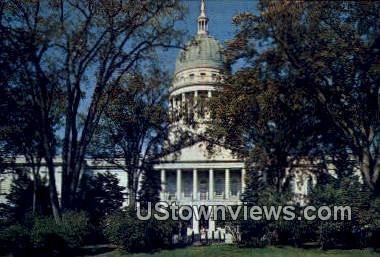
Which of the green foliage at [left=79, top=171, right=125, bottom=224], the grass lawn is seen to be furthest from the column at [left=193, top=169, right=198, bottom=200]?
the grass lawn

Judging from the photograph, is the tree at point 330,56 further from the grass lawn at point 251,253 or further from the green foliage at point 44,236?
the green foliage at point 44,236

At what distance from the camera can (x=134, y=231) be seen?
84.5 feet

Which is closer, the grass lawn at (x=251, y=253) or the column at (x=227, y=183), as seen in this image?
the grass lawn at (x=251, y=253)

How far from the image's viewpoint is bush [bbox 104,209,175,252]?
25734 millimetres

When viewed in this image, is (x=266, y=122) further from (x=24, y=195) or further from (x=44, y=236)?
(x=24, y=195)

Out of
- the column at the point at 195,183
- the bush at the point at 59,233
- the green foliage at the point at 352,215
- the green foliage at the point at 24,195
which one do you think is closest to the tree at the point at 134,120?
the green foliage at the point at 24,195

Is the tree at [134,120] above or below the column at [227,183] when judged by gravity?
above

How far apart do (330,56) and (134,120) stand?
57.6ft

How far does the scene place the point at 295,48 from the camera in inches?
930

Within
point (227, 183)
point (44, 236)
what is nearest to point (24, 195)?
point (44, 236)

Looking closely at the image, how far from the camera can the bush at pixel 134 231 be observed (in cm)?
2573

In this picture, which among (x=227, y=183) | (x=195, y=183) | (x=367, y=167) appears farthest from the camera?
(x=195, y=183)

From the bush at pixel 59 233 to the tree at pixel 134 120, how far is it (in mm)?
9885

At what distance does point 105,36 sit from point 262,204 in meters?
11.4
